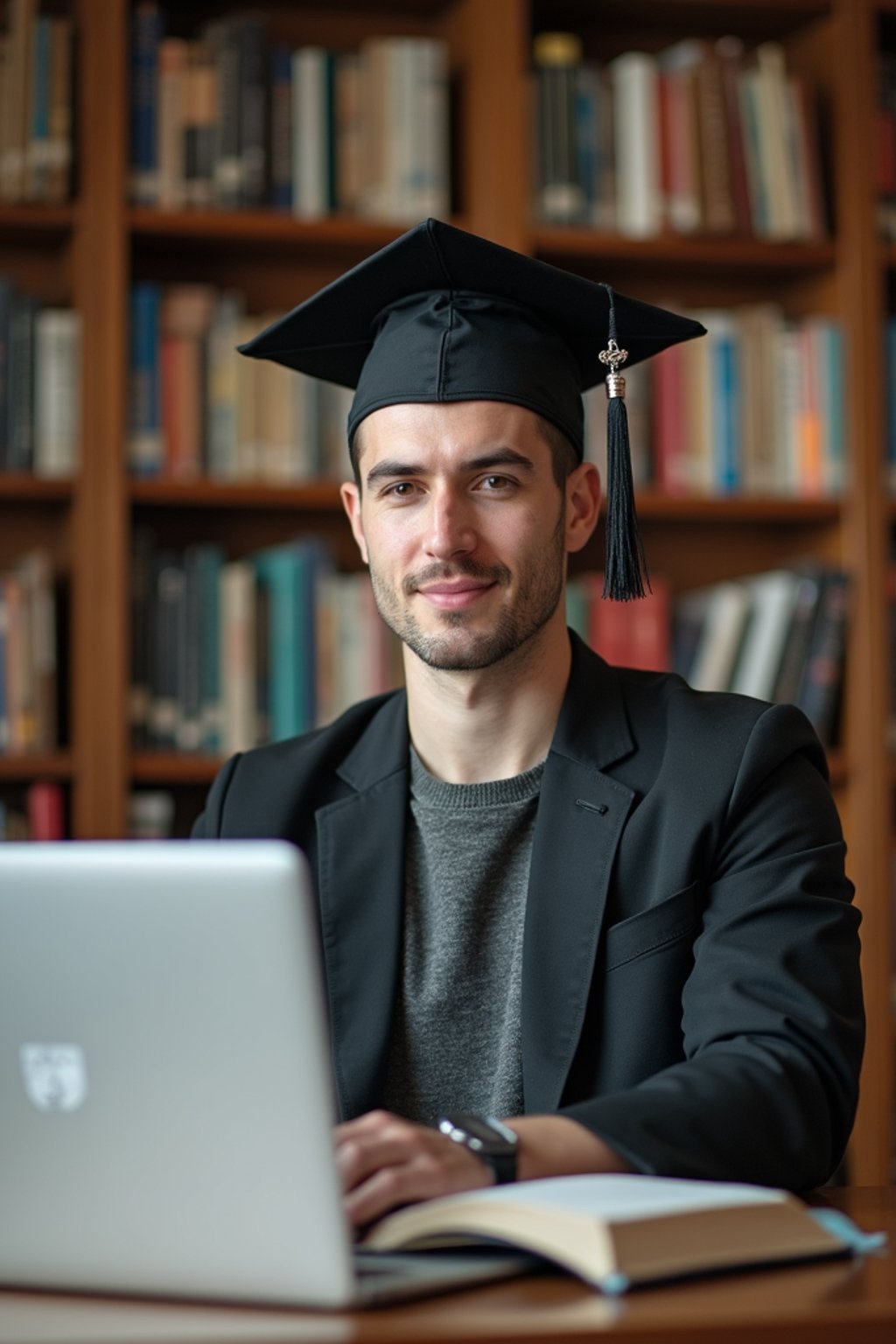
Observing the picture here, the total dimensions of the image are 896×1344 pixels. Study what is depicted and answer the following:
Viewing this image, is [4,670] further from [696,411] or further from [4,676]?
[696,411]

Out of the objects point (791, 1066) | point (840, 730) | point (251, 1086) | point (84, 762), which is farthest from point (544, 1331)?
point (840, 730)

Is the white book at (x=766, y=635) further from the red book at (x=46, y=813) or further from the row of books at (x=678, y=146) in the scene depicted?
the red book at (x=46, y=813)

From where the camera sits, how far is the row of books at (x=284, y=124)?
9.06ft

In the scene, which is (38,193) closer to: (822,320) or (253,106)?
(253,106)

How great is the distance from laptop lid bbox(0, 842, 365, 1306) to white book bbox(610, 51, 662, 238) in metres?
2.27

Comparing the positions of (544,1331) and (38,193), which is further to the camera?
(38,193)

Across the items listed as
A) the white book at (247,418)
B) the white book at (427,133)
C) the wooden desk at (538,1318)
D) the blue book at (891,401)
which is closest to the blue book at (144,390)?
the white book at (247,418)

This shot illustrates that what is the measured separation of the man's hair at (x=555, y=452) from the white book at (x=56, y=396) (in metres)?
1.00

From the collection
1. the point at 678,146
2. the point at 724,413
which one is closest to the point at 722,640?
the point at 724,413

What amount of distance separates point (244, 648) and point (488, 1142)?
1.77 meters

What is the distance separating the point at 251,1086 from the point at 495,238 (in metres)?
2.19

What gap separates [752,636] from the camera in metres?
2.95

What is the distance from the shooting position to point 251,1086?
2.83ft

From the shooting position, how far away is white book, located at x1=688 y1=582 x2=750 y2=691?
295cm
